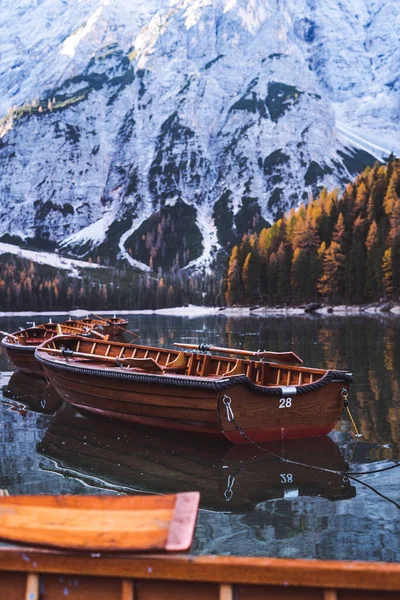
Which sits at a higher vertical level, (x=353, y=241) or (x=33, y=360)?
(x=353, y=241)

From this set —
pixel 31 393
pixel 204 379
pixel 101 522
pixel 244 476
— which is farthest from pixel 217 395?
pixel 31 393

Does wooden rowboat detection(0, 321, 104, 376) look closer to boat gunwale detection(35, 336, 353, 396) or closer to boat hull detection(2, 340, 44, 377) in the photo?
boat hull detection(2, 340, 44, 377)

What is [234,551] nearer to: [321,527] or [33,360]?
[321,527]

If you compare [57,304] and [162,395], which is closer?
[162,395]

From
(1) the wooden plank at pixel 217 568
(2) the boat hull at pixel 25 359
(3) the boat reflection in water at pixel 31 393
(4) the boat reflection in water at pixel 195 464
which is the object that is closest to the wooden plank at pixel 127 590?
(1) the wooden plank at pixel 217 568

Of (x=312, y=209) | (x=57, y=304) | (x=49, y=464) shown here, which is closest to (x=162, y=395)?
(x=49, y=464)

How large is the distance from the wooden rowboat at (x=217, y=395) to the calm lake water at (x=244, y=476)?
0.55 m

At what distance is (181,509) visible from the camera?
436 centimetres

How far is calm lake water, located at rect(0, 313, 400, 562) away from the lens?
28.8 ft

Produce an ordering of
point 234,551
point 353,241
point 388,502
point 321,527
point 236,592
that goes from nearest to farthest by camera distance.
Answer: point 236,592 → point 234,551 → point 321,527 → point 388,502 → point 353,241

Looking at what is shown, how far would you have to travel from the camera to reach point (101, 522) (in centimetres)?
427

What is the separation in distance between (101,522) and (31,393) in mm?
21995

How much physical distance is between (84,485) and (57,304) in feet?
603

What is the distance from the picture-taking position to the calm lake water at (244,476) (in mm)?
8766
